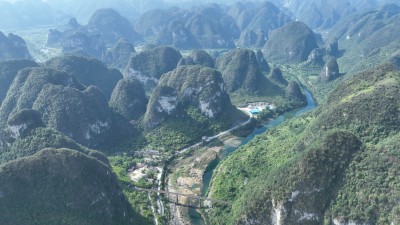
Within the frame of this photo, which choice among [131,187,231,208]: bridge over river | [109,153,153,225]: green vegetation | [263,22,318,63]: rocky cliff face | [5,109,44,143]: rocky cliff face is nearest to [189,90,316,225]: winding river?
[131,187,231,208]: bridge over river

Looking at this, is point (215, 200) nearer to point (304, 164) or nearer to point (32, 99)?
point (304, 164)

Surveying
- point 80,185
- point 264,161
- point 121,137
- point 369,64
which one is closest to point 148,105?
point 121,137

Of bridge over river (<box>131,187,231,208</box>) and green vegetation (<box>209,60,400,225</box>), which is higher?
green vegetation (<box>209,60,400,225</box>)

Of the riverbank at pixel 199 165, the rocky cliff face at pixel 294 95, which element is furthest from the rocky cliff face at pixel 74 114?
the rocky cliff face at pixel 294 95

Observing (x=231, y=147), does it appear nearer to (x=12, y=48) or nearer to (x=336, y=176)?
(x=336, y=176)

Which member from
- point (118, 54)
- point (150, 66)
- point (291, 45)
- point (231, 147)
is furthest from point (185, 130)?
point (291, 45)

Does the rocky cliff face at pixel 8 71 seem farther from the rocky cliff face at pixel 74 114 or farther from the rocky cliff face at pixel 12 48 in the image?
the rocky cliff face at pixel 12 48

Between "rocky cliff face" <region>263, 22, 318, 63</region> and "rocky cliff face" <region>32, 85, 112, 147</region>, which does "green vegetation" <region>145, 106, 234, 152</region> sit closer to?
"rocky cliff face" <region>32, 85, 112, 147</region>

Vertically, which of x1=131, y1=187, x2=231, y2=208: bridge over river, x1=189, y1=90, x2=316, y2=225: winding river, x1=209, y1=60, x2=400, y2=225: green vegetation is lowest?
x1=189, y1=90, x2=316, y2=225: winding river
